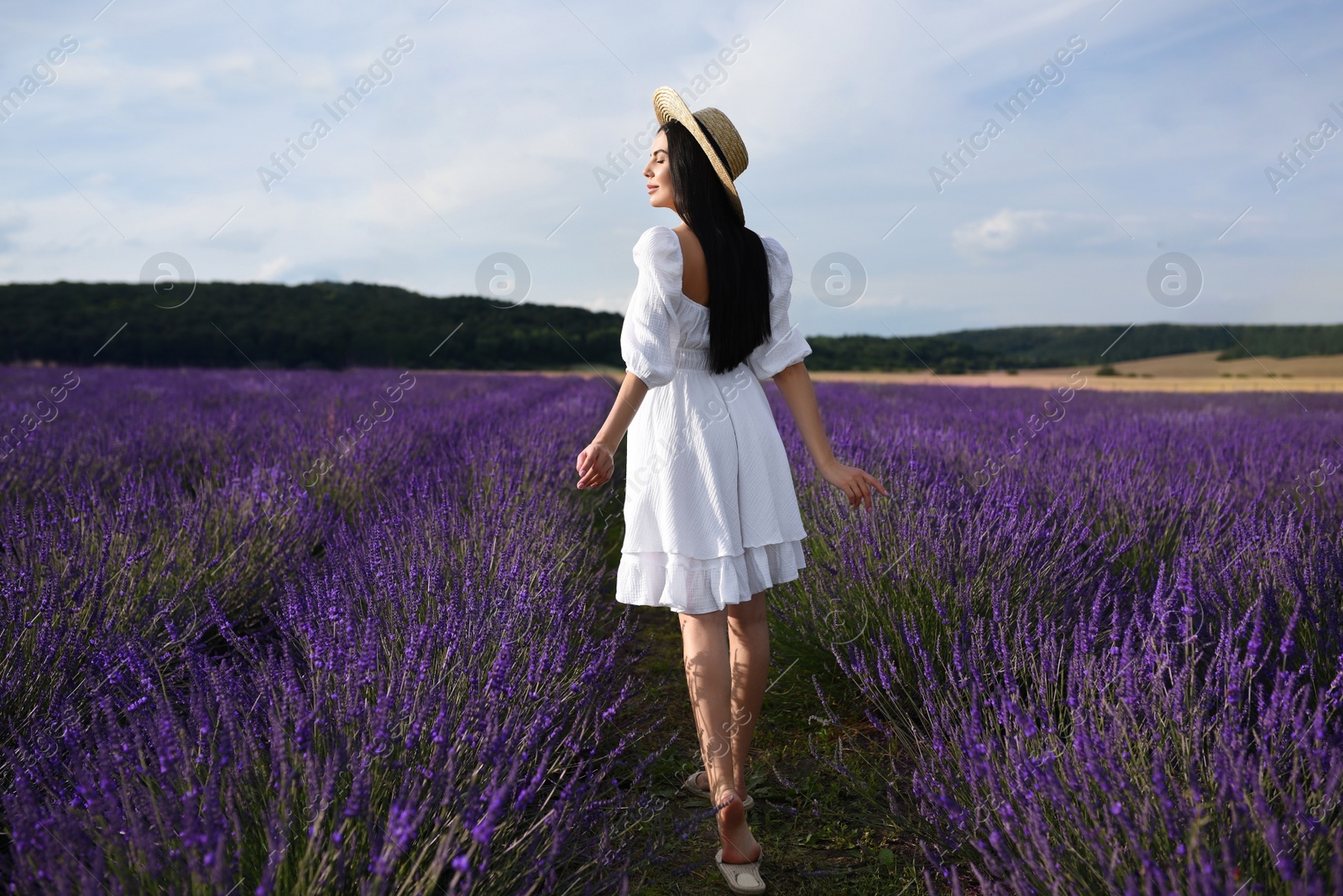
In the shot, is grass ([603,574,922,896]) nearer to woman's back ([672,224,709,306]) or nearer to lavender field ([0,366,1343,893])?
lavender field ([0,366,1343,893])

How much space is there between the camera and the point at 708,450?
152cm

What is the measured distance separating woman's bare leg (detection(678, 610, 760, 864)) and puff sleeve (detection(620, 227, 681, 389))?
1.62 feet

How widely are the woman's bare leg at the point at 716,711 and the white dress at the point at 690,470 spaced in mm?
55

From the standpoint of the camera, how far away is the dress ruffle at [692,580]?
4.93 feet

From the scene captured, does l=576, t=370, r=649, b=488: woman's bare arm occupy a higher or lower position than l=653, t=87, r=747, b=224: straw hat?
lower

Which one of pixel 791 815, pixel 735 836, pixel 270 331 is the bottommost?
pixel 791 815

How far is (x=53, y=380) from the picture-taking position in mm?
12555

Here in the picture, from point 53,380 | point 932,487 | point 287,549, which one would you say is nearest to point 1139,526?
point 932,487

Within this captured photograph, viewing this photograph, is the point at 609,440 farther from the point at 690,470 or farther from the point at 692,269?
the point at 692,269

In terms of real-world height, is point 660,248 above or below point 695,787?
above

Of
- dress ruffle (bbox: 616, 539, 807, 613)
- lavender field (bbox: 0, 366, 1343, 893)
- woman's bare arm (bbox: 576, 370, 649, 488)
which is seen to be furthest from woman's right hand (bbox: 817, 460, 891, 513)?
woman's bare arm (bbox: 576, 370, 649, 488)

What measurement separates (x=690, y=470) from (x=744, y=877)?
84cm

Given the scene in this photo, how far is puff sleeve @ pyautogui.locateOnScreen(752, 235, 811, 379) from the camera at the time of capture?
1690 millimetres

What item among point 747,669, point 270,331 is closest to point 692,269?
point 747,669
